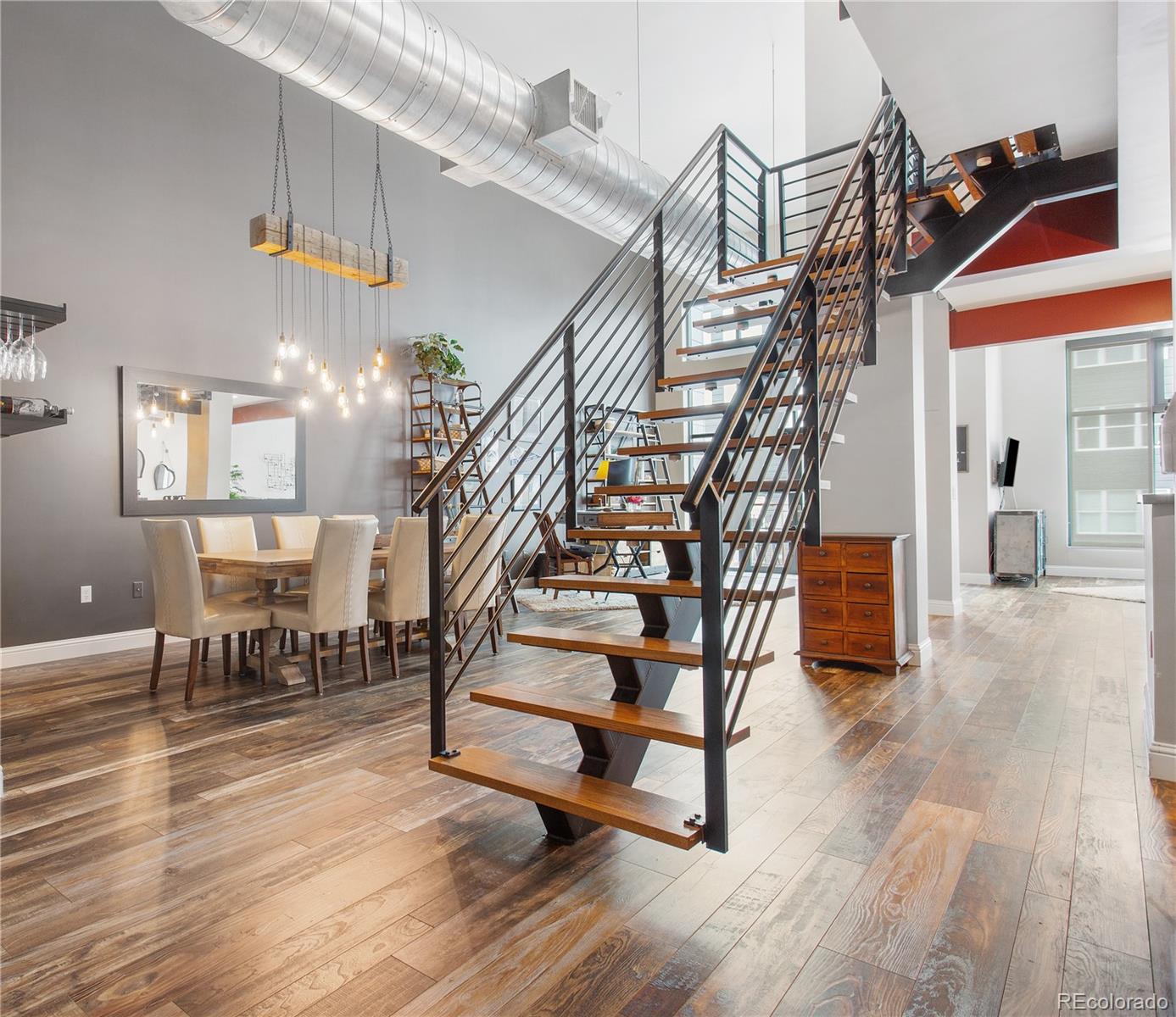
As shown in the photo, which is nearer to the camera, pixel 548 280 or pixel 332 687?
pixel 332 687

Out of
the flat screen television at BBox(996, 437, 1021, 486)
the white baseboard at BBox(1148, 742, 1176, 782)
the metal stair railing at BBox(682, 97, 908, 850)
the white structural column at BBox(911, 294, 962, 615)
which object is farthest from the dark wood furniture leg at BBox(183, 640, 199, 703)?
the flat screen television at BBox(996, 437, 1021, 486)

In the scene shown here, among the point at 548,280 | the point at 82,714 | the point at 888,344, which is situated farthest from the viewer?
the point at 548,280

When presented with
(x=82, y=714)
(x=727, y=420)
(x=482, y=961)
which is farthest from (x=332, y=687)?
(x=727, y=420)

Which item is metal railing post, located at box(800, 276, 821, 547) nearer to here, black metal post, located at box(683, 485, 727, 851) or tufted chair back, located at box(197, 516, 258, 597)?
black metal post, located at box(683, 485, 727, 851)

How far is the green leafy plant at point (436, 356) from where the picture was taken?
729 centimetres

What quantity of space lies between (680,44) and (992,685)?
17.5 feet

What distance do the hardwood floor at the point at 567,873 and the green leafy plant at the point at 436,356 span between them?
4.53 meters

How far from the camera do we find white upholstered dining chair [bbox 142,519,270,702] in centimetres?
383

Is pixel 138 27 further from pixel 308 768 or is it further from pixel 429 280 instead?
pixel 308 768

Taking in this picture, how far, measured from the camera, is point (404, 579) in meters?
4.47

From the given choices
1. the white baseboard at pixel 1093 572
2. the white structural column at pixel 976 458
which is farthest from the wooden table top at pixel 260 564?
the white baseboard at pixel 1093 572

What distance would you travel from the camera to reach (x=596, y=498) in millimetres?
3900

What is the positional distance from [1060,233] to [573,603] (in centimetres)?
516

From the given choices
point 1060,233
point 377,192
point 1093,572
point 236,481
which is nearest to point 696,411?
point 1060,233
